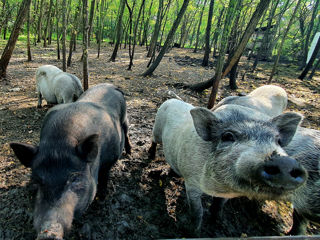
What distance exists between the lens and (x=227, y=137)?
2148mm

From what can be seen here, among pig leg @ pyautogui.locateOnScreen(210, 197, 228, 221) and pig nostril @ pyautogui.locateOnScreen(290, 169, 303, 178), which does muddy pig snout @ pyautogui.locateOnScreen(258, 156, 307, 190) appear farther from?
pig leg @ pyautogui.locateOnScreen(210, 197, 228, 221)

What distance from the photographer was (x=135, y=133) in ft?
16.9

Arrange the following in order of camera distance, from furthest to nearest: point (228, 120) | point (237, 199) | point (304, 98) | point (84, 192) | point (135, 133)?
point (304, 98), point (135, 133), point (237, 199), point (228, 120), point (84, 192)

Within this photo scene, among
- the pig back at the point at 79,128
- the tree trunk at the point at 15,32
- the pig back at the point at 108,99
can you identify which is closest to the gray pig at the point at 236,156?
the pig back at the point at 79,128

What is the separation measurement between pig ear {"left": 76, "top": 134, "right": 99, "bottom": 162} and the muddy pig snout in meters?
1.47

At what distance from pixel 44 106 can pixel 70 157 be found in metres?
5.35

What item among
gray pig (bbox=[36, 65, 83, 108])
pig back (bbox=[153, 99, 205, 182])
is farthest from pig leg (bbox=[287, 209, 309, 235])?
gray pig (bbox=[36, 65, 83, 108])

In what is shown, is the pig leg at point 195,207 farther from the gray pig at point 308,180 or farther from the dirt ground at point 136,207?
the gray pig at point 308,180

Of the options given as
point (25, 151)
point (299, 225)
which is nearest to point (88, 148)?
point (25, 151)

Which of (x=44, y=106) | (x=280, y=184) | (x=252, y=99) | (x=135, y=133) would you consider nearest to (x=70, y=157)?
(x=280, y=184)

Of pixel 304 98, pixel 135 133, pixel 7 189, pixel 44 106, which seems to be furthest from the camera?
pixel 304 98

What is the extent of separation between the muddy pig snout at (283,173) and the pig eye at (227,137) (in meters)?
0.53

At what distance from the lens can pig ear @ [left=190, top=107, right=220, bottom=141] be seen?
2.23m

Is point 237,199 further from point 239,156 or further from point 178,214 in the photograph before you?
point 239,156
